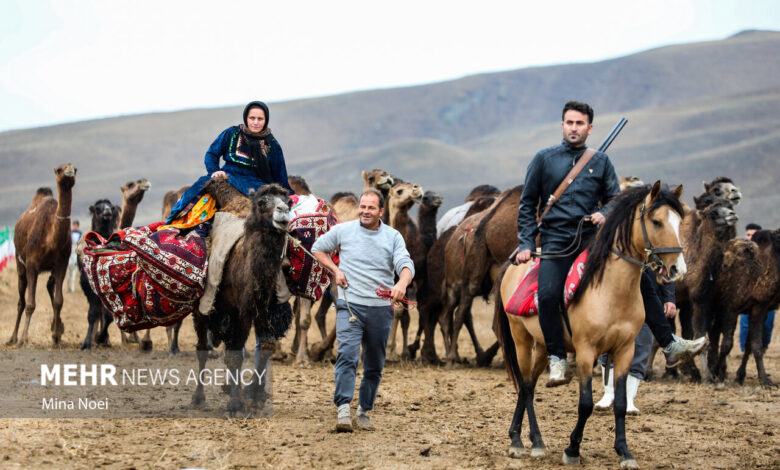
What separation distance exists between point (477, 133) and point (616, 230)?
130090 mm

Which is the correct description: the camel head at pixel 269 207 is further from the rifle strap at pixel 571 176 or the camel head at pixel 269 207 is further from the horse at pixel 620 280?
the horse at pixel 620 280

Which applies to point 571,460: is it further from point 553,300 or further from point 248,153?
point 248,153

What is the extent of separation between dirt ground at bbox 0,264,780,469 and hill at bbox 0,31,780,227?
47.8m

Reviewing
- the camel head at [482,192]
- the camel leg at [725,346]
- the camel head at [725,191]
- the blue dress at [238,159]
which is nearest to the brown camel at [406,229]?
the camel head at [482,192]

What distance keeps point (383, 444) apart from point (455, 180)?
82683 millimetres

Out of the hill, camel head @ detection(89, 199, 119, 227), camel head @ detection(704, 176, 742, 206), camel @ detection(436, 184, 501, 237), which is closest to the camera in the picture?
camel head @ detection(704, 176, 742, 206)

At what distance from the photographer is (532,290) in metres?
7.14

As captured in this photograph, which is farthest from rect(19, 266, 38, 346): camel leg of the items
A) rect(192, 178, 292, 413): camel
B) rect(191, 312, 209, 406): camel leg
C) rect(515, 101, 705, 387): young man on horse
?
A: rect(515, 101, 705, 387): young man on horse

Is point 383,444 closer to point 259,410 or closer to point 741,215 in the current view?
point 259,410

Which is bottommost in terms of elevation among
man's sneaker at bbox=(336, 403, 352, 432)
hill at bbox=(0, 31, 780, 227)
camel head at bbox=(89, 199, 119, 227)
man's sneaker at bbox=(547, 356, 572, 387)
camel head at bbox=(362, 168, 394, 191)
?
man's sneaker at bbox=(336, 403, 352, 432)

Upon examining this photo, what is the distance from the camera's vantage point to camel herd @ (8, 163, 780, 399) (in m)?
12.1

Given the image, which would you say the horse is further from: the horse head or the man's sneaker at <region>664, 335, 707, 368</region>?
the man's sneaker at <region>664, 335, 707, 368</region>

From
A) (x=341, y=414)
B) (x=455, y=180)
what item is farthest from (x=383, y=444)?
(x=455, y=180)

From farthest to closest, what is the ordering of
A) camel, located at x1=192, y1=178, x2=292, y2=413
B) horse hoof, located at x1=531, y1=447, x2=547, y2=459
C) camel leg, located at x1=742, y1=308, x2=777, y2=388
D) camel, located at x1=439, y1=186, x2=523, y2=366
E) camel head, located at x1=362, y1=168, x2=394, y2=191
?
camel head, located at x1=362, y1=168, x2=394, y2=191 < camel, located at x1=439, y1=186, x2=523, y2=366 < camel leg, located at x1=742, y1=308, x2=777, y2=388 < camel, located at x1=192, y1=178, x2=292, y2=413 < horse hoof, located at x1=531, y1=447, x2=547, y2=459
